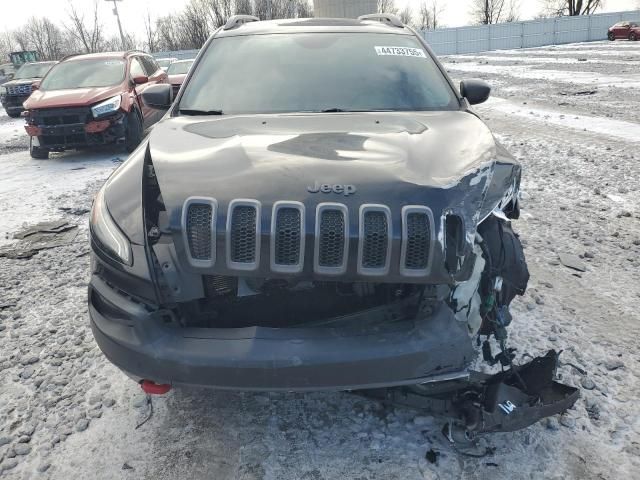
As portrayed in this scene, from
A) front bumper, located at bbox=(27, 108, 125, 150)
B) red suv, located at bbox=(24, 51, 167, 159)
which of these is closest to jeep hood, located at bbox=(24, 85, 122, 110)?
red suv, located at bbox=(24, 51, 167, 159)

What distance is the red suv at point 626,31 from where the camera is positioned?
101ft

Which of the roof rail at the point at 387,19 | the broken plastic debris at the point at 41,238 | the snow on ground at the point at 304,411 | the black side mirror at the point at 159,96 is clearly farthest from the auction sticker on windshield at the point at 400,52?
the broken plastic debris at the point at 41,238

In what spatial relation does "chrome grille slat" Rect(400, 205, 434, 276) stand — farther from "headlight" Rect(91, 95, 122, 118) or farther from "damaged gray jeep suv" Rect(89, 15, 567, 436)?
"headlight" Rect(91, 95, 122, 118)

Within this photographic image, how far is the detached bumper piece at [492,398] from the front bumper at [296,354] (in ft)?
0.84

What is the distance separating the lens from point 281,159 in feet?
6.55

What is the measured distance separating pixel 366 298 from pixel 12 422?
1781 mm

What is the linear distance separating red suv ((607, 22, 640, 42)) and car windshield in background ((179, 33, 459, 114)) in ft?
117

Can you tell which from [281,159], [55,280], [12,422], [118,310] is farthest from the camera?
[55,280]

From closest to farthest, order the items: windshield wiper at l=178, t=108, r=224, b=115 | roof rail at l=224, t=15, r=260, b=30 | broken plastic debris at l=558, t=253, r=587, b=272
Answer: windshield wiper at l=178, t=108, r=224, b=115, broken plastic debris at l=558, t=253, r=587, b=272, roof rail at l=224, t=15, r=260, b=30

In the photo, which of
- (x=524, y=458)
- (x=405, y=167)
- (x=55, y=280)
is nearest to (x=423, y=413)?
(x=524, y=458)

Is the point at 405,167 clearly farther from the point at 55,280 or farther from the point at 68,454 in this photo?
the point at 55,280

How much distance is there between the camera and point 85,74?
8.51 meters

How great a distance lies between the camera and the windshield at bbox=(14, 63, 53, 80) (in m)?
15.2

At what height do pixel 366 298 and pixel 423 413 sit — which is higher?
pixel 366 298
